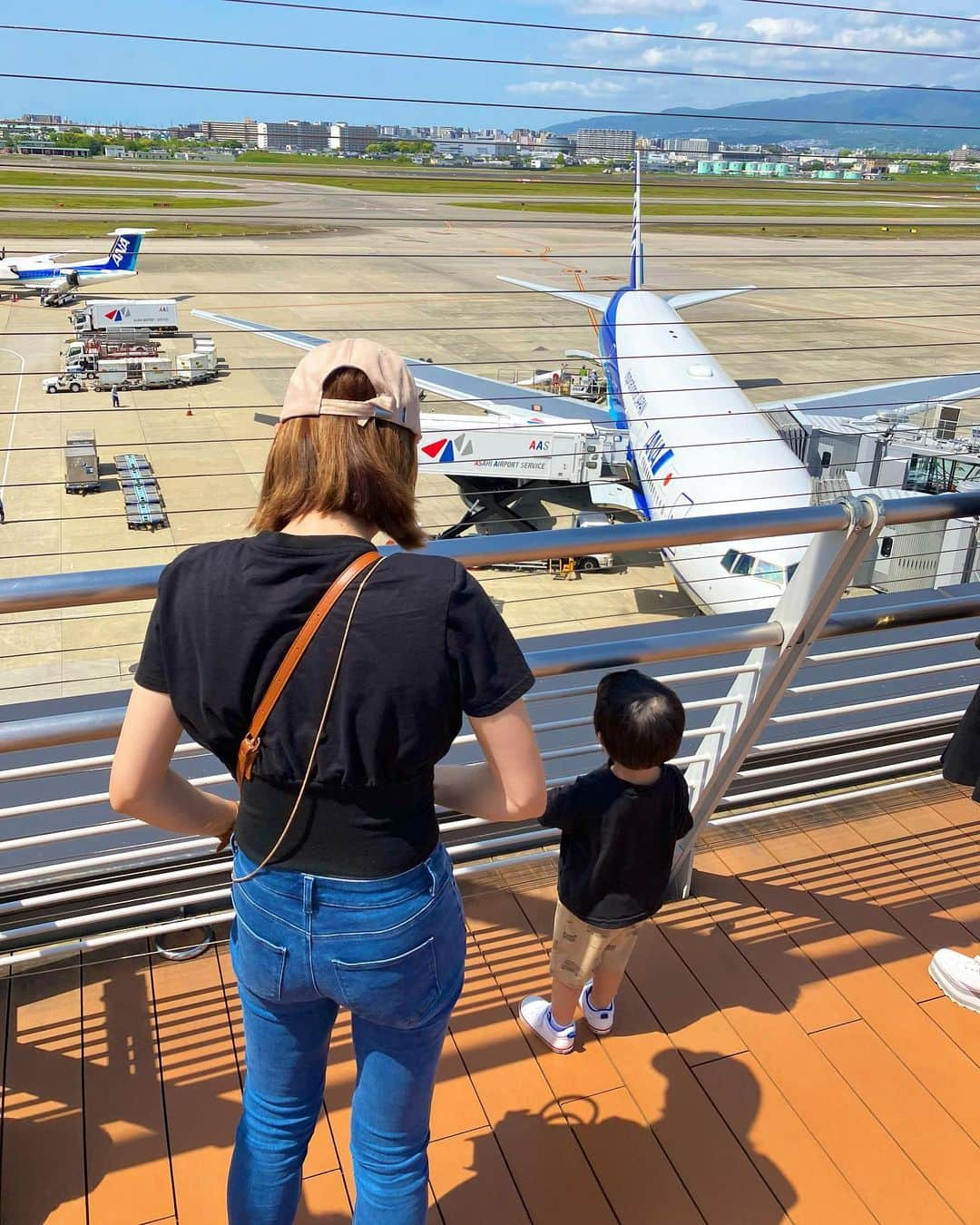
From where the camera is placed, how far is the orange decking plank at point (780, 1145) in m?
1.97

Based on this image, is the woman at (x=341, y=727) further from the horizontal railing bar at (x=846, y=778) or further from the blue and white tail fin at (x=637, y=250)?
the blue and white tail fin at (x=637, y=250)

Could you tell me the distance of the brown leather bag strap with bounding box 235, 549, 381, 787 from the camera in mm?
1105

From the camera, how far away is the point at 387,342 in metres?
25.3

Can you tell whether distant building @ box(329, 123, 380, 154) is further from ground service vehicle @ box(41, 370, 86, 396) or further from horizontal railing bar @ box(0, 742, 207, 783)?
ground service vehicle @ box(41, 370, 86, 396)

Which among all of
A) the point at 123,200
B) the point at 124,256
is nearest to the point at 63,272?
the point at 124,256

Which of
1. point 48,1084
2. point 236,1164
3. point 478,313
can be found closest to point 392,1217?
point 236,1164

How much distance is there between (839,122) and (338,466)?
4.02m

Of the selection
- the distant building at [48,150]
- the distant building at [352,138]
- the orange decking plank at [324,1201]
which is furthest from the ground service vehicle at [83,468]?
the orange decking plank at [324,1201]

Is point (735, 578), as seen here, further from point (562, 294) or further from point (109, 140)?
point (562, 294)

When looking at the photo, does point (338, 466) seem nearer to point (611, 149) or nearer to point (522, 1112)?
point (522, 1112)

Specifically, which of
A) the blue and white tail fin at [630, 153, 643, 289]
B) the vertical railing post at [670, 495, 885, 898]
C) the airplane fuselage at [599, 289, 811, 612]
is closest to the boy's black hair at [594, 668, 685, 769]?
the vertical railing post at [670, 495, 885, 898]

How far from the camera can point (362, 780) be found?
118cm

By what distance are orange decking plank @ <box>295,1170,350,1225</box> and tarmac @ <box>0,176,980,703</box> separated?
1.35 metres

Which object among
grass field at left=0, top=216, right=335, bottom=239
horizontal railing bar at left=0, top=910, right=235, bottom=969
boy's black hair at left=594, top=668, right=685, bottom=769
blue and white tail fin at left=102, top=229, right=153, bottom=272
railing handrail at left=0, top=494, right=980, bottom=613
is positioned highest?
grass field at left=0, top=216, right=335, bottom=239
